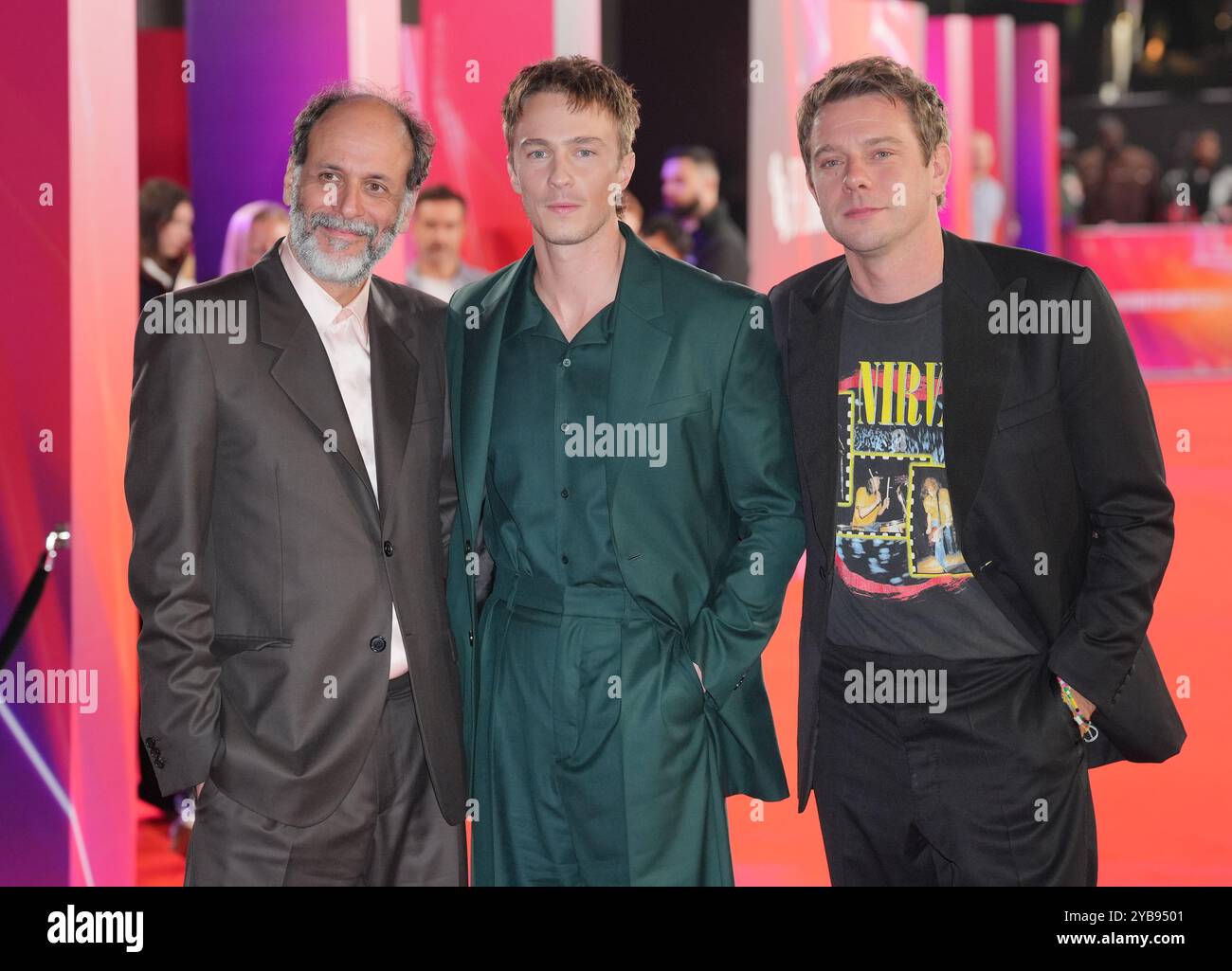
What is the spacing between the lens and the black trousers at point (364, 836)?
2732 mm

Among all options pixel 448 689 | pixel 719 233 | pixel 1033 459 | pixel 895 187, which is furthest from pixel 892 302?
pixel 719 233

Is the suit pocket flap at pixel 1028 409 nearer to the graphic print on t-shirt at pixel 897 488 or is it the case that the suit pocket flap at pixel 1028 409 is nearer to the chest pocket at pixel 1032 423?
the chest pocket at pixel 1032 423

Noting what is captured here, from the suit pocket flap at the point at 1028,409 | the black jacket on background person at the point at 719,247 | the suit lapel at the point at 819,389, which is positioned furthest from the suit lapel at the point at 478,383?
the black jacket on background person at the point at 719,247

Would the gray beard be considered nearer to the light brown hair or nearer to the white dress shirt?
the white dress shirt

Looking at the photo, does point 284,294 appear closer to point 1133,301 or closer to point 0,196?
point 0,196

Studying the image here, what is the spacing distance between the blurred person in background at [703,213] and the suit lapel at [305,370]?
5.14m

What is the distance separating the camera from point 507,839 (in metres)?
2.86

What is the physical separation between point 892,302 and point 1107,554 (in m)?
0.71

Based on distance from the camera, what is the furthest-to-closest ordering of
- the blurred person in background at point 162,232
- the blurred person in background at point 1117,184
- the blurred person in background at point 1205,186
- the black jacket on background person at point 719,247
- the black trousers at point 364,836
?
the blurred person in background at point 1205,186, the blurred person in background at point 1117,184, the black jacket on background person at point 719,247, the blurred person in background at point 162,232, the black trousers at point 364,836

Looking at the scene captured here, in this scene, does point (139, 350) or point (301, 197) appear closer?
point (139, 350)

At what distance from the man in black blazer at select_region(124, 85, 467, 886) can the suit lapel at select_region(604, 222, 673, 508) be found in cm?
44

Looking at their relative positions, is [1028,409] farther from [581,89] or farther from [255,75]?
[255,75]

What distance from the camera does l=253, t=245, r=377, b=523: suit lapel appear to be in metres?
2.72

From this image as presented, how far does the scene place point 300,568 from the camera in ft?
8.89
